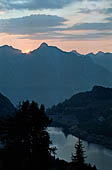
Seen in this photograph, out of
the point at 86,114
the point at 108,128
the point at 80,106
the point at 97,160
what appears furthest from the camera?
the point at 80,106

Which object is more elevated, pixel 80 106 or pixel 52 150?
pixel 80 106

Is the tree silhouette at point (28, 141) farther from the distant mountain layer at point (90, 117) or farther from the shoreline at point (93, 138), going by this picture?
the distant mountain layer at point (90, 117)

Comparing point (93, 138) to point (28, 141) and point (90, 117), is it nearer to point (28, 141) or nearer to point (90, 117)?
point (90, 117)

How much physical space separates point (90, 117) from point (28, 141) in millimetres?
149570

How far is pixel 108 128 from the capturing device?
14212 cm

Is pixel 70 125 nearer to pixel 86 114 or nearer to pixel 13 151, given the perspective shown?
pixel 86 114

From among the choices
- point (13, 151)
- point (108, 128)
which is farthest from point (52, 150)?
point (108, 128)

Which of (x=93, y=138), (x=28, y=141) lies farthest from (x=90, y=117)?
(x=28, y=141)

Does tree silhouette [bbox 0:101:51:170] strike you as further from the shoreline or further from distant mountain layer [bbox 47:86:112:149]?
distant mountain layer [bbox 47:86:112:149]

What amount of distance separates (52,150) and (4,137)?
325cm

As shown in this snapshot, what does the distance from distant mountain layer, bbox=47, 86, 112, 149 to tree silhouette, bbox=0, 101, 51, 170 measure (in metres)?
95.0

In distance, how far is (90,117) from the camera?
169625 millimetres

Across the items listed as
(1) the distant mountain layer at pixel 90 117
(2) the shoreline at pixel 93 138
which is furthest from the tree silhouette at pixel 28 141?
(1) the distant mountain layer at pixel 90 117

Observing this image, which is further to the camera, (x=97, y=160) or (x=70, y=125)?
(x=70, y=125)
